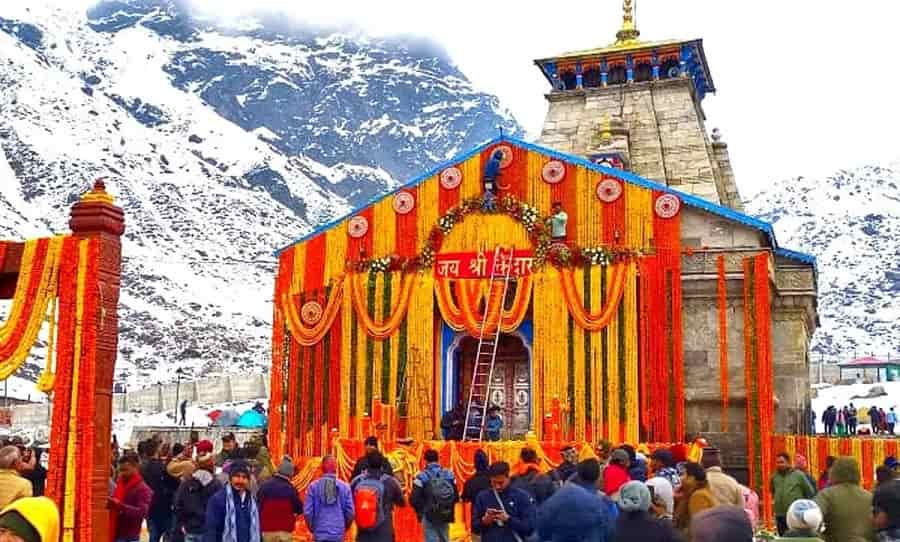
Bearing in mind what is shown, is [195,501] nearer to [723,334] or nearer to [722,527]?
[722,527]

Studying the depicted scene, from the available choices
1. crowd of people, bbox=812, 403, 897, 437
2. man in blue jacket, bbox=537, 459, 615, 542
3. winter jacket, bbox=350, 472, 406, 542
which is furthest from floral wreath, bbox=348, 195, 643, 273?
man in blue jacket, bbox=537, 459, 615, 542

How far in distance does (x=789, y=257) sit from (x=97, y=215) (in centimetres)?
1720

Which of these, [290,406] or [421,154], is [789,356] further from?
[421,154]

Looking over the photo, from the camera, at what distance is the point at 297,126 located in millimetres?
153625

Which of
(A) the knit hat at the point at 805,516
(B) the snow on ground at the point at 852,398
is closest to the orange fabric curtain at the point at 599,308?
(A) the knit hat at the point at 805,516

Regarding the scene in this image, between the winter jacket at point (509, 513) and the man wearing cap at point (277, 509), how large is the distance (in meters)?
1.82

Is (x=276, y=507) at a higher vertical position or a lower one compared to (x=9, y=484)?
lower

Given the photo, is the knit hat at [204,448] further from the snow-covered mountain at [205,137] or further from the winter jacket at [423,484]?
the snow-covered mountain at [205,137]

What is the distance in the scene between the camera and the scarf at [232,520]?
30.1 ft

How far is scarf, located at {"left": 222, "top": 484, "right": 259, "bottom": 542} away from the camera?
919 centimetres

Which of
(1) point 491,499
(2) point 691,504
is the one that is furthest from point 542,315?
(2) point 691,504

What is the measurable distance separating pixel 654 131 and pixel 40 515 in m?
24.7

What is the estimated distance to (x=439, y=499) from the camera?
35.3 feet

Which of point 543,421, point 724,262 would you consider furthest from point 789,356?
point 543,421
